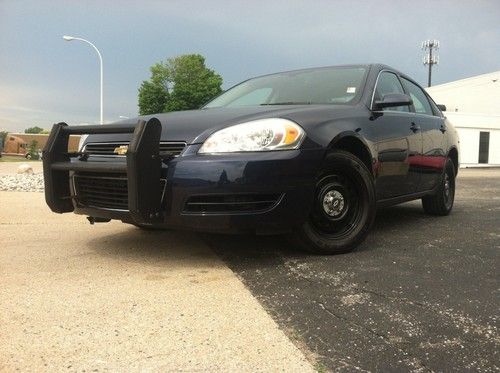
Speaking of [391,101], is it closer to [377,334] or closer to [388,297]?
[388,297]

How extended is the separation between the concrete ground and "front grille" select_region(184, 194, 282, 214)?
414 mm

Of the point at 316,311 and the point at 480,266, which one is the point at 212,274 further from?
the point at 480,266

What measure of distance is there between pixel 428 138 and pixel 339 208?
1.95 metres

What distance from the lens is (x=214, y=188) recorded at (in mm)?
3252

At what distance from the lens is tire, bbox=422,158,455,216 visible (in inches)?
232

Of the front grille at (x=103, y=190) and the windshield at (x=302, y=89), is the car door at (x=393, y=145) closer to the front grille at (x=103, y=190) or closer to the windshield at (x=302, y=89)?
the windshield at (x=302, y=89)

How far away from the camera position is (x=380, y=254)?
387 cm

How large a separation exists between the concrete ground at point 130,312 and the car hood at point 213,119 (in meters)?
0.87

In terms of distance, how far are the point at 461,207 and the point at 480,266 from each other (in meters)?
3.64

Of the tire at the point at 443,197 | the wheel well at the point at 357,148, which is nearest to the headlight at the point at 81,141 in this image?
the wheel well at the point at 357,148

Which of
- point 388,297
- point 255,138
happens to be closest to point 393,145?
point 255,138

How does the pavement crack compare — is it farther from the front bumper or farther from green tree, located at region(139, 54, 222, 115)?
green tree, located at region(139, 54, 222, 115)

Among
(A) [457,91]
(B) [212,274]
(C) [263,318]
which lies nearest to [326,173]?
(B) [212,274]

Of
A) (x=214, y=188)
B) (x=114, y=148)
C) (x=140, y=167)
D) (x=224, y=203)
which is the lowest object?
(x=224, y=203)
